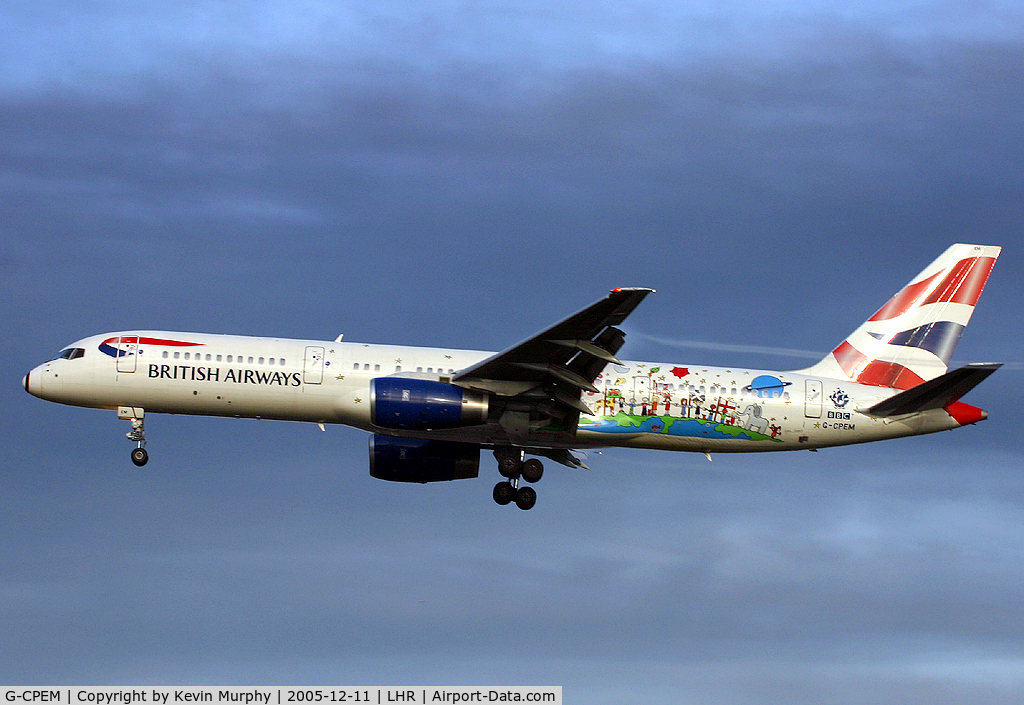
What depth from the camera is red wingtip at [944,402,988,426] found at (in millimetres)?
38906

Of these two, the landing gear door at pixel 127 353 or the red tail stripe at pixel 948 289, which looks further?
the red tail stripe at pixel 948 289

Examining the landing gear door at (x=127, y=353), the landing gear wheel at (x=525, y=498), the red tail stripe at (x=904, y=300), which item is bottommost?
the landing gear wheel at (x=525, y=498)

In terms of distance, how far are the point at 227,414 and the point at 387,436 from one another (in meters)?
5.96

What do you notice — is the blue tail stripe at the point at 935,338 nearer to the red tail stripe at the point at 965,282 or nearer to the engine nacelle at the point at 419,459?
the red tail stripe at the point at 965,282

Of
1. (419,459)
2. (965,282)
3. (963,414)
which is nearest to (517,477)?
(419,459)

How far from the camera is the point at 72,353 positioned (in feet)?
131

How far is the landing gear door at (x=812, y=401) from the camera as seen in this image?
130 feet

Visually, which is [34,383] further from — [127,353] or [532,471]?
[532,471]

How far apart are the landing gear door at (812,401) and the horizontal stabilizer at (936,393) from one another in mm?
1681

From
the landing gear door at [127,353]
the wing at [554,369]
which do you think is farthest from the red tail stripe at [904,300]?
Result: the landing gear door at [127,353]

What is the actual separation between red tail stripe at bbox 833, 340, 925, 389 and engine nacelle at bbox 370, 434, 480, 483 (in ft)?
44.8

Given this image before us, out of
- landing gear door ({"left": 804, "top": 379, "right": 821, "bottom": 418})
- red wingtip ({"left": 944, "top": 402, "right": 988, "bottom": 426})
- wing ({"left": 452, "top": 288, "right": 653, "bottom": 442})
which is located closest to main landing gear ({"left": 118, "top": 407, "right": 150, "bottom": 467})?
wing ({"left": 452, "top": 288, "right": 653, "bottom": 442})

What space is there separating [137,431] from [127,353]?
2789 mm

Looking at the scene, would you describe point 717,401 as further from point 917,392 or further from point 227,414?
point 227,414
